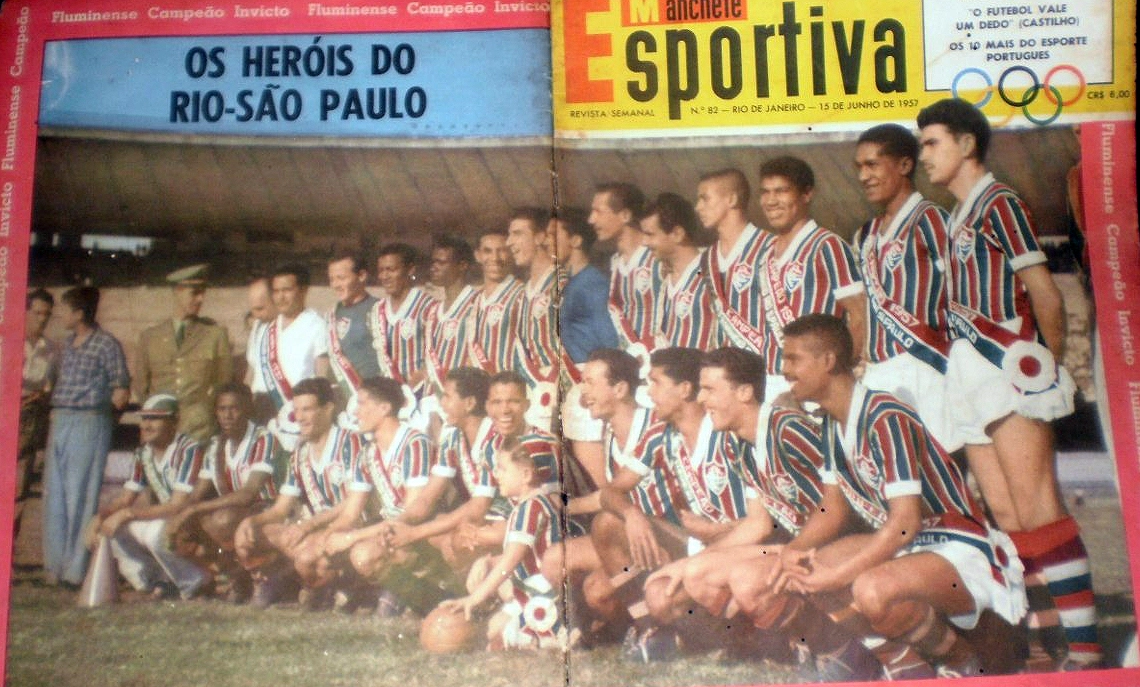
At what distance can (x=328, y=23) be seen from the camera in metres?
1.72

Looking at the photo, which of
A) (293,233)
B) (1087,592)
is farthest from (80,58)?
(1087,592)

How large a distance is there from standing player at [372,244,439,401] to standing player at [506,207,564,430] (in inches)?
5.7

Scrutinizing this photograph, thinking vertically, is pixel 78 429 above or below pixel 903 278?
below

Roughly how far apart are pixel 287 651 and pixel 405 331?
491 millimetres

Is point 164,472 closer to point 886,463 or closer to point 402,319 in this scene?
point 402,319

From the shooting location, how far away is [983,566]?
153 centimetres

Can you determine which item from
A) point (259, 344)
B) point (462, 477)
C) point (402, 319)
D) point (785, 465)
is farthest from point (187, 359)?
point (785, 465)

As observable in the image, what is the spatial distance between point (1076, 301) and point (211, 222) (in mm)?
1305

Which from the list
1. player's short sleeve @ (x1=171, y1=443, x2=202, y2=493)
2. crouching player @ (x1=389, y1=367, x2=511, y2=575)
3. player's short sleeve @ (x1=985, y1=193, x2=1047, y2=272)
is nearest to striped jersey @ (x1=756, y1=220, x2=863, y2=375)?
player's short sleeve @ (x1=985, y1=193, x2=1047, y2=272)

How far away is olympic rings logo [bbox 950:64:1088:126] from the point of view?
1.65m

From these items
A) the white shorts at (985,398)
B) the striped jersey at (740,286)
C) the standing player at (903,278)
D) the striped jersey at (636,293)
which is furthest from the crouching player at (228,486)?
the white shorts at (985,398)

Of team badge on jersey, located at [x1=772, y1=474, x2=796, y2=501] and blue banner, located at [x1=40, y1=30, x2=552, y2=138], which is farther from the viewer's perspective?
blue banner, located at [x1=40, y1=30, x2=552, y2=138]

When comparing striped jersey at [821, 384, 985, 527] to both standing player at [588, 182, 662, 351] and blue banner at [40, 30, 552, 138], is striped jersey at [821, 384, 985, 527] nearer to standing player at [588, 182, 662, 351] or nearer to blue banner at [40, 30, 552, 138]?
standing player at [588, 182, 662, 351]

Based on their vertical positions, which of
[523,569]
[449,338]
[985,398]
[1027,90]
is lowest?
[523,569]
